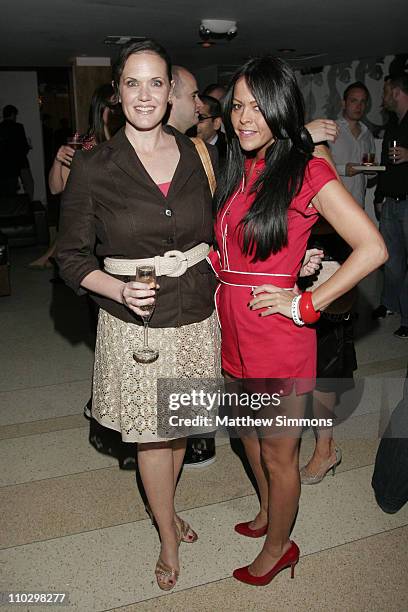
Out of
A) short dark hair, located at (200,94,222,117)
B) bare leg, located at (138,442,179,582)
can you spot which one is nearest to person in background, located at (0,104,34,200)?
short dark hair, located at (200,94,222,117)

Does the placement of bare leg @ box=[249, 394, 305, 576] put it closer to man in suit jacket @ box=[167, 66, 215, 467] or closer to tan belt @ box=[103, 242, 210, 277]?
tan belt @ box=[103, 242, 210, 277]

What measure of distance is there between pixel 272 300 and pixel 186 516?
3.91 feet

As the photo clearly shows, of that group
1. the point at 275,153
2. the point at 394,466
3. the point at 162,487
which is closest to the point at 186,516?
the point at 162,487

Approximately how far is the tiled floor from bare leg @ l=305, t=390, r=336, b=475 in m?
0.10

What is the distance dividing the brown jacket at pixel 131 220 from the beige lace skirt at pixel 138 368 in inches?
1.8

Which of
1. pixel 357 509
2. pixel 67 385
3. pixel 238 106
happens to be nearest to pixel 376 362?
pixel 357 509

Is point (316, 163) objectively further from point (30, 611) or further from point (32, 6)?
point (32, 6)

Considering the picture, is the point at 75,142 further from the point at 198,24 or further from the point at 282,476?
the point at 198,24

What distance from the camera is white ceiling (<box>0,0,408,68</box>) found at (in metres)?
5.03

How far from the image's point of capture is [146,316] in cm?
188

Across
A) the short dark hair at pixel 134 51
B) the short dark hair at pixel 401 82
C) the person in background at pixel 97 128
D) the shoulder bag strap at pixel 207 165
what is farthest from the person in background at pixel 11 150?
the short dark hair at pixel 134 51

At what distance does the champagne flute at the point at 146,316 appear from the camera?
1810mm

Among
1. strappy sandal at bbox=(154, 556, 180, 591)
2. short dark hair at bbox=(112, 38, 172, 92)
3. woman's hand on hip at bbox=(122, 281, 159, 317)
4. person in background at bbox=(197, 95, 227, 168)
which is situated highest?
short dark hair at bbox=(112, 38, 172, 92)

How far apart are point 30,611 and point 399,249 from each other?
4061 millimetres
